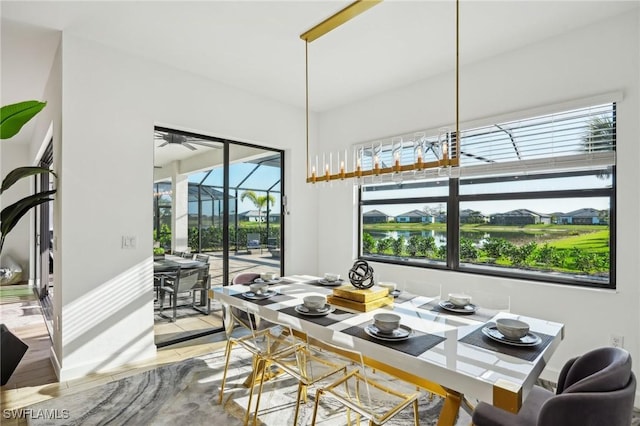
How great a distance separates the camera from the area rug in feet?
7.11

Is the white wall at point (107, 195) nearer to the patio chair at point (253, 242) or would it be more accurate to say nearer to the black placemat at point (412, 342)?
the patio chair at point (253, 242)

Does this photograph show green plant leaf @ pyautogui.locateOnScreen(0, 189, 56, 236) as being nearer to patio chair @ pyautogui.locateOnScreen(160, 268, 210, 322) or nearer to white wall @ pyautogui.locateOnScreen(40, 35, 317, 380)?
white wall @ pyautogui.locateOnScreen(40, 35, 317, 380)

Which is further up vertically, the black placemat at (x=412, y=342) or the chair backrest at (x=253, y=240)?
the chair backrest at (x=253, y=240)

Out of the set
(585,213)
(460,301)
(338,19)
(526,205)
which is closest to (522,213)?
(526,205)

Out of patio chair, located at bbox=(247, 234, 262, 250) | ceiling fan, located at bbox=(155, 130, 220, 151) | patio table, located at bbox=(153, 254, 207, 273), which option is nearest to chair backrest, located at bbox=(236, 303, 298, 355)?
patio table, located at bbox=(153, 254, 207, 273)

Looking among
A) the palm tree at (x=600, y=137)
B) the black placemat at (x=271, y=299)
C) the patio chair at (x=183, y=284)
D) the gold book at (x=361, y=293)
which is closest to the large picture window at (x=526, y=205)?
the palm tree at (x=600, y=137)

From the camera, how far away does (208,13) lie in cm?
253

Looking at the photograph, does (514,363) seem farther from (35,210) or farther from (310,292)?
(35,210)

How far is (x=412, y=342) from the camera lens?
5.36ft

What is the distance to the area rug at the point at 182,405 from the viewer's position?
2.17 m

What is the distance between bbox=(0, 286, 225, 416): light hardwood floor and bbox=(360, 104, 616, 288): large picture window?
246 centimetres

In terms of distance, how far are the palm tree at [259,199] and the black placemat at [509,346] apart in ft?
10.1

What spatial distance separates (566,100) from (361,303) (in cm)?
233

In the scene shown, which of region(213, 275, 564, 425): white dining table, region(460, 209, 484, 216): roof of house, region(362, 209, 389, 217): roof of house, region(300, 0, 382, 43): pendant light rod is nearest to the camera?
region(213, 275, 564, 425): white dining table
